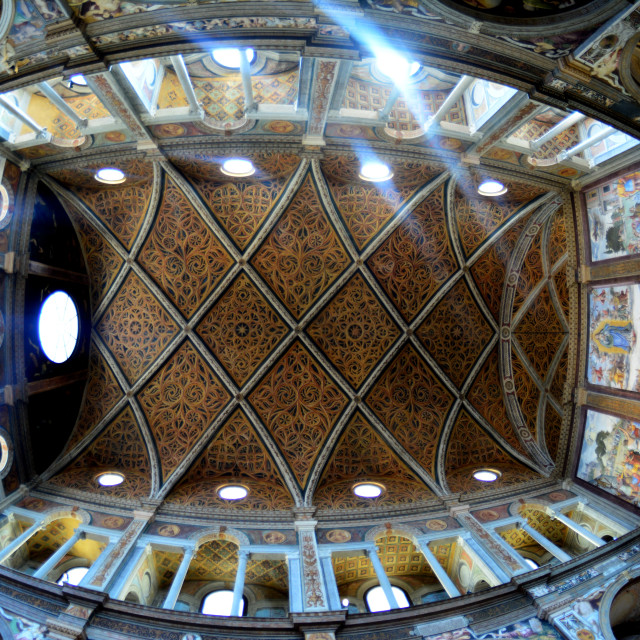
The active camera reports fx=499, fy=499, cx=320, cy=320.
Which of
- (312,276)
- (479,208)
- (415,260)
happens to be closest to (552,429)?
(415,260)

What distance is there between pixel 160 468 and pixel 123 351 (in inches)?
147

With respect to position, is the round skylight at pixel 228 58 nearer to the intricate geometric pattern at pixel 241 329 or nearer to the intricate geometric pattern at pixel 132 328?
the intricate geometric pattern at pixel 241 329

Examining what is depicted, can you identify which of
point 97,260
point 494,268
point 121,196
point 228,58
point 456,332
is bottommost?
point 456,332

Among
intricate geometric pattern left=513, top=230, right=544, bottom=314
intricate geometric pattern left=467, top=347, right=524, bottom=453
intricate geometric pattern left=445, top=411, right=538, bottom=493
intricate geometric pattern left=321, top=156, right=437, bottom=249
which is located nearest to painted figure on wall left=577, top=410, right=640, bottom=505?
intricate geometric pattern left=445, top=411, right=538, bottom=493

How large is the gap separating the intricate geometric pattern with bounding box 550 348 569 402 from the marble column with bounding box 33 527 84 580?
14.2 m

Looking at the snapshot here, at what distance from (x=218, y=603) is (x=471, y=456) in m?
8.30

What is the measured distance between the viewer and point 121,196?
45.6 ft

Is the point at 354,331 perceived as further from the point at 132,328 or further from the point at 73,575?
the point at 73,575

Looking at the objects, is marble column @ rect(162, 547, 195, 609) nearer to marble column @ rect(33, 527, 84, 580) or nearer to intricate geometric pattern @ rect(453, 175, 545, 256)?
marble column @ rect(33, 527, 84, 580)

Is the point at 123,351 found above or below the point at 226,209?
below

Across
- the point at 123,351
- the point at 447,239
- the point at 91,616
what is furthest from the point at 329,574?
the point at 447,239

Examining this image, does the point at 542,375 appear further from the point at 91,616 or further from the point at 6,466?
the point at 6,466

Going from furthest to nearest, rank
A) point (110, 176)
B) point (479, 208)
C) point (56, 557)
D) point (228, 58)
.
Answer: point (479, 208) < point (110, 176) < point (228, 58) < point (56, 557)

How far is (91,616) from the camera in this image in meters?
8.52
